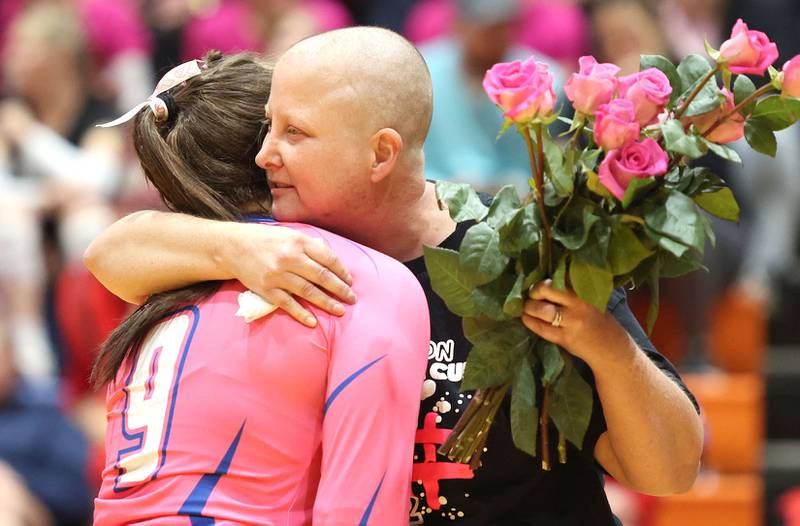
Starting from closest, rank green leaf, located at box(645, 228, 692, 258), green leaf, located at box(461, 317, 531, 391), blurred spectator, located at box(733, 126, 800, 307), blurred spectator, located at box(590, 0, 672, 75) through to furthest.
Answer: green leaf, located at box(645, 228, 692, 258), green leaf, located at box(461, 317, 531, 391), blurred spectator, located at box(590, 0, 672, 75), blurred spectator, located at box(733, 126, 800, 307)

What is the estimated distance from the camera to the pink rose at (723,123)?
69.9 inches

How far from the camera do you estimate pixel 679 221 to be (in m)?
1.70

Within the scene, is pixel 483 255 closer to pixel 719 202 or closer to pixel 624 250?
pixel 624 250

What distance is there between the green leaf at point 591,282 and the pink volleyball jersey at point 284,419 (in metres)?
0.26

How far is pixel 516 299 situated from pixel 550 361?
122 mm

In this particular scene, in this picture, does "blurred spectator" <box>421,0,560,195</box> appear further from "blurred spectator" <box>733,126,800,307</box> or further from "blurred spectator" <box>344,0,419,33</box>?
"blurred spectator" <box>344,0,419,33</box>

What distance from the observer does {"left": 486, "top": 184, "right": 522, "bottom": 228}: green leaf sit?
1.81 meters

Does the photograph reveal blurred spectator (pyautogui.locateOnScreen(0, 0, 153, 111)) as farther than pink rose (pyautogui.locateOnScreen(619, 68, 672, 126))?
Yes

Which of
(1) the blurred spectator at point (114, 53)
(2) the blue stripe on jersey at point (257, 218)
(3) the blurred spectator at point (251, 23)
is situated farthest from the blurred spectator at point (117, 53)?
(2) the blue stripe on jersey at point (257, 218)

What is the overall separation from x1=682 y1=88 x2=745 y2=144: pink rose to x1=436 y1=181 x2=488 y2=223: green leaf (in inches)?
12.5

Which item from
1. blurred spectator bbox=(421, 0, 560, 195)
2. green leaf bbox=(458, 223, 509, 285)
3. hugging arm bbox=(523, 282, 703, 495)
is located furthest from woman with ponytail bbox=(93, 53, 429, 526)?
blurred spectator bbox=(421, 0, 560, 195)

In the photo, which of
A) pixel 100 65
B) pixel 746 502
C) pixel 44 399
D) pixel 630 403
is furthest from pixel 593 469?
pixel 100 65

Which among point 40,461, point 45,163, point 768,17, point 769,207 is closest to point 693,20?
point 768,17

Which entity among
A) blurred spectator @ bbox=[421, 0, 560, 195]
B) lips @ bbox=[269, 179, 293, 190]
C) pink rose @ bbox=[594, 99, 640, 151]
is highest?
blurred spectator @ bbox=[421, 0, 560, 195]
